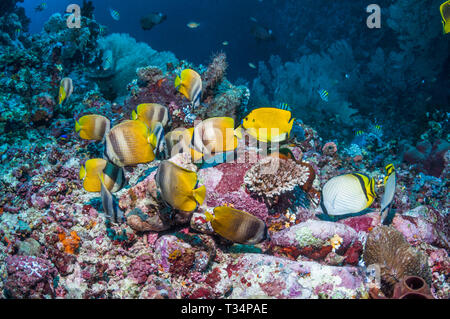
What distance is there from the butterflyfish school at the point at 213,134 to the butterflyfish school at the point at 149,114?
0.84 meters

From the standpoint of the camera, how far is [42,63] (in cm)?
741

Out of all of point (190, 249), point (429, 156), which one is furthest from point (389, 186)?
point (429, 156)

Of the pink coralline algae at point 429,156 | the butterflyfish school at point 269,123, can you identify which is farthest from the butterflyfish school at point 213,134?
the pink coralline algae at point 429,156

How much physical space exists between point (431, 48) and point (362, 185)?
10.9m

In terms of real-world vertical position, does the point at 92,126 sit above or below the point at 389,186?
above

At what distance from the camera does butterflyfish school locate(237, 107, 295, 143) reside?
287 cm

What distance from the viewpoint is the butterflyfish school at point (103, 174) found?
2.65 meters

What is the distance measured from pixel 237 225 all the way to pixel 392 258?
75.0 inches

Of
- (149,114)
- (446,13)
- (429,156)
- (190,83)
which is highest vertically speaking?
(446,13)

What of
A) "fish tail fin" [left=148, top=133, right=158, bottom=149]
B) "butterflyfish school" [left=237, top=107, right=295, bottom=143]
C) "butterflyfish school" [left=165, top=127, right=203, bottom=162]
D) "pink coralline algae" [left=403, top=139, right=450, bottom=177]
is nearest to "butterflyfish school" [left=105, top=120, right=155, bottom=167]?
"fish tail fin" [left=148, top=133, right=158, bottom=149]

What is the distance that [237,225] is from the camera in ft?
7.53

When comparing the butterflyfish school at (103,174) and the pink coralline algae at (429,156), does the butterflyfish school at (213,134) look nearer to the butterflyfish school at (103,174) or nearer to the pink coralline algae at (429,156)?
the butterflyfish school at (103,174)

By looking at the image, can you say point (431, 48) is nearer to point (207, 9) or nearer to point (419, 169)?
point (419, 169)

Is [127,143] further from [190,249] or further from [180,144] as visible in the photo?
[190,249]
